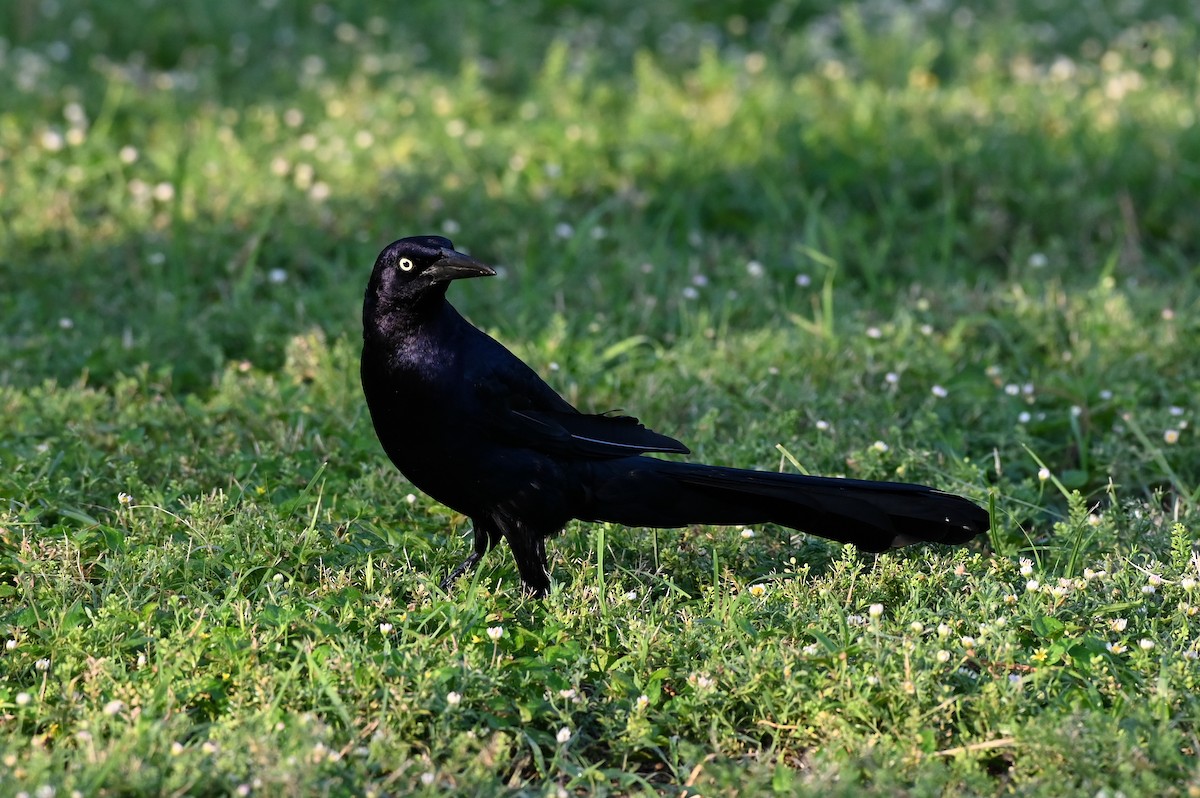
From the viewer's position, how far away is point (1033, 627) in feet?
11.8

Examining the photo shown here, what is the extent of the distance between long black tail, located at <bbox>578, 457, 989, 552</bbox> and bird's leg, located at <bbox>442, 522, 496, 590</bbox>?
1.08 ft

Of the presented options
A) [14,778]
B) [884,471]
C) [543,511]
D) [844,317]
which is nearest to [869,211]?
[844,317]

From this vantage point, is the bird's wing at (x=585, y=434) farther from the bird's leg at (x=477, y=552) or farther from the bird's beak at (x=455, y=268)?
the bird's beak at (x=455, y=268)

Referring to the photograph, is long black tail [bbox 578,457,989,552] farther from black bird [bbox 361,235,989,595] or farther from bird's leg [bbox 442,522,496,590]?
bird's leg [bbox 442,522,496,590]

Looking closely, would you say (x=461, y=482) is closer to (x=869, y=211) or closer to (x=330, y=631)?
(x=330, y=631)

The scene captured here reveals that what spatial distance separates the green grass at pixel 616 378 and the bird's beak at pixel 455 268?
2.57ft

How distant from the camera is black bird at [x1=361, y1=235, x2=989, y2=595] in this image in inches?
150

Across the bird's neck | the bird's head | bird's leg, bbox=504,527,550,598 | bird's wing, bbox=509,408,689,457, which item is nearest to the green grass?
bird's leg, bbox=504,527,550,598

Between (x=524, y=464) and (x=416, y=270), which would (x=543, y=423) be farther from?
(x=416, y=270)

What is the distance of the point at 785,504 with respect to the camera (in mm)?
3910

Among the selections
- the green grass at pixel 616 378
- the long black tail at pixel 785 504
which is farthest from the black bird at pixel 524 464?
the green grass at pixel 616 378

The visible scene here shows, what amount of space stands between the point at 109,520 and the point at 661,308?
2601 millimetres

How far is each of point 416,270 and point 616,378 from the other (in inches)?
67.2

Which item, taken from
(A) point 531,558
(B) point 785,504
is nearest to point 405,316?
(A) point 531,558
